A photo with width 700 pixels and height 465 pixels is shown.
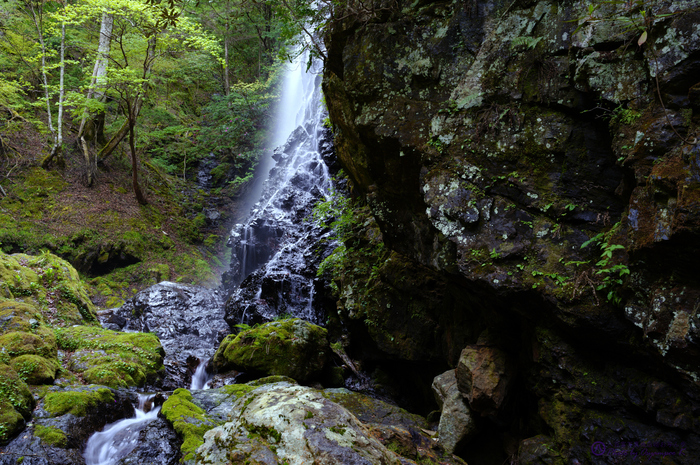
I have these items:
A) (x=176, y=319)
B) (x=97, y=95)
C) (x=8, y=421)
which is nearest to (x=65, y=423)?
(x=8, y=421)

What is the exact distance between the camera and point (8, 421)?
3.97 meters

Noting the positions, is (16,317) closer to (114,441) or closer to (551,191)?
(114,441)

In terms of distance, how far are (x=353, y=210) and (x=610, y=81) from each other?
5447mm

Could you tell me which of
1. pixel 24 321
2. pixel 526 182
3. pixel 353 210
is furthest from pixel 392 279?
pixel 24 321

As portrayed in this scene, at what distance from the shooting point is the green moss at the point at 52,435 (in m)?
4.09

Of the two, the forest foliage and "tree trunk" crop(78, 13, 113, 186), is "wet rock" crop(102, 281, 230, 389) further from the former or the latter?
"tree trunk" crop(78, 13, 113, 186)

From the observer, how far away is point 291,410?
2.84m

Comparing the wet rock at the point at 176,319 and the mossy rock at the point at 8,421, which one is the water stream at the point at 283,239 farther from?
the wet rock at the point at 176,319

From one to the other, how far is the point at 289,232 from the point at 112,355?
8.44 meters

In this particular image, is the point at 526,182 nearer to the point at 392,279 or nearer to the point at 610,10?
the point at 610,10

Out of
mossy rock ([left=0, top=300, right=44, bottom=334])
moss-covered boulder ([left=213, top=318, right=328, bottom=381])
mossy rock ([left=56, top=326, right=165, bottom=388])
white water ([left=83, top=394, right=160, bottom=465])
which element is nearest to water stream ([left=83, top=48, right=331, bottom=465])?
white water ([left=83, top=394, right=160, bottom=465])

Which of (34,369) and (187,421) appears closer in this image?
(187,421)

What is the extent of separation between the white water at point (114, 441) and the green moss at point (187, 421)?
0.37m

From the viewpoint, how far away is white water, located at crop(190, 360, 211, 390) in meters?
7.58
